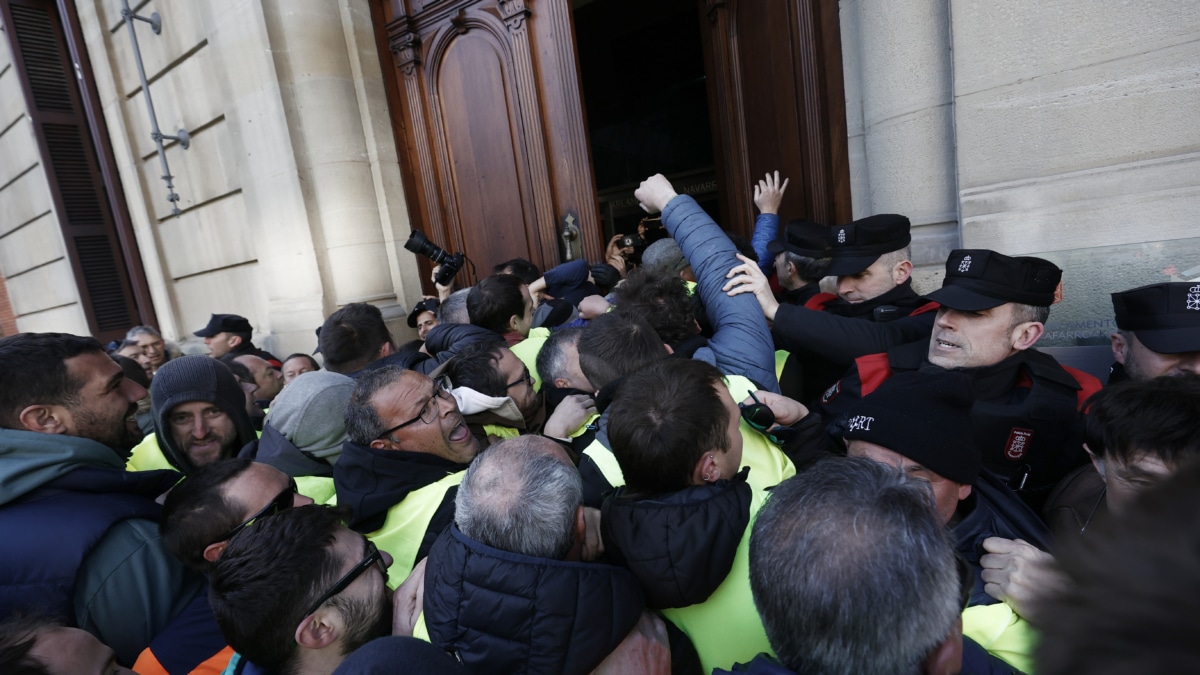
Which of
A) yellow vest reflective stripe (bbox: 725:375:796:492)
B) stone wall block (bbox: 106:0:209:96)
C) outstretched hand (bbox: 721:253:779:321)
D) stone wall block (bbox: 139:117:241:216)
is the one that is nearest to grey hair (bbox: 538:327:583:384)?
outstretched hand (bbox: 721:253:779:321)

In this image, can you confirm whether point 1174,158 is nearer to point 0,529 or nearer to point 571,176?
point 571,176

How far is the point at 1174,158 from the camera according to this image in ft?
6.20

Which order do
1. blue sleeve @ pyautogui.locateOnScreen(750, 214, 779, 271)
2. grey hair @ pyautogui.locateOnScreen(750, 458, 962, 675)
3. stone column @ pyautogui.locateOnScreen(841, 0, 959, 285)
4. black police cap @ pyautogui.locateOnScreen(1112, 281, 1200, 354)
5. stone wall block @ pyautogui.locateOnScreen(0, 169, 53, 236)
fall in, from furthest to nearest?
stone wall block @ pyautogui.locateOnScreen(0, 169, 53, 236), blue sleeve @ pyautogui.locateOnScreen(750, 214, 779, 271), stone column @ pyautogui.locateOnScreen(841, 0, 959, 285), black police cap @ pyautogui.locateOnScreen(1112, 281, 1200, 354), grey hair @ pyautogui.locateOnScreen(750, 458, 962, 675)

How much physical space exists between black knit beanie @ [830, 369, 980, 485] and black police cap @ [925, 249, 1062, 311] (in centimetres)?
39

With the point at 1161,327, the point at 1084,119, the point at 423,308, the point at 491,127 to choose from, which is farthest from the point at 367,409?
the point at 491,127

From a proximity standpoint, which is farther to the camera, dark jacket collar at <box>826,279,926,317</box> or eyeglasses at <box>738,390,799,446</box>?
dark jacket collar at <box>826,279,926,317</box>

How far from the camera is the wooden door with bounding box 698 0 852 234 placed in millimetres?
2912

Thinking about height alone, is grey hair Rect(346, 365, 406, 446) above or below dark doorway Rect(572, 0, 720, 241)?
below

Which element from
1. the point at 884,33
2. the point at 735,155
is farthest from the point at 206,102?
the point at 884,33

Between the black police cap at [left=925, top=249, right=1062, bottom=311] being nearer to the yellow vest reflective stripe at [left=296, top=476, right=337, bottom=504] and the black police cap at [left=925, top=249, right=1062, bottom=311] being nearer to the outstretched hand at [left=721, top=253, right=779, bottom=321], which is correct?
the outstretched hand at [left=721, top=253, right=779, bottom=321]

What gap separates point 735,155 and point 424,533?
9.38ft

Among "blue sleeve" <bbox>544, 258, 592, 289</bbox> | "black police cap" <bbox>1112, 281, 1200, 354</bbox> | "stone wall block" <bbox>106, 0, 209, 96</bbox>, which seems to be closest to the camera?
"black police cap" <bbox>1112, 281, 1200, 354</bbox>

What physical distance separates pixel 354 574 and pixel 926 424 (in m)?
1.29

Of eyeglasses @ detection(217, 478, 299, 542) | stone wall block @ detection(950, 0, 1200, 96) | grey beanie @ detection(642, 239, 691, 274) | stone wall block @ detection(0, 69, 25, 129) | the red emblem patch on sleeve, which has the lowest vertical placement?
the red emblem patch on sleeve
